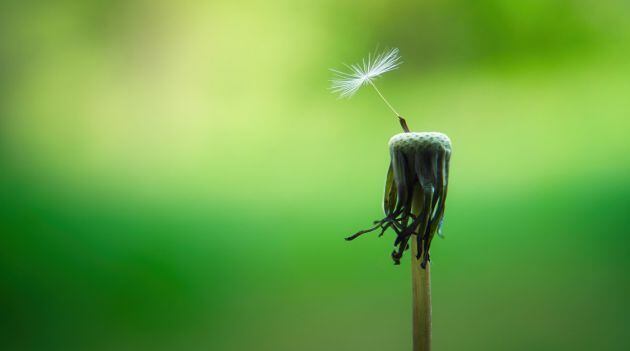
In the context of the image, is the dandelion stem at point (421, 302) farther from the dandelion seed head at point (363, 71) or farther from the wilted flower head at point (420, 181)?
the dandelion seed head at point (363, 71)

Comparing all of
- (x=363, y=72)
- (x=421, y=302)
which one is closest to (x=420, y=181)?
(x=421, y=302)

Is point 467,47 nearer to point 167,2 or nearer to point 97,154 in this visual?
point 167,2

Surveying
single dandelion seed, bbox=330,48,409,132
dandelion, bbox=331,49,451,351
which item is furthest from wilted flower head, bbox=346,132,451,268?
single dandelion seed, bbox=330,48,409,132

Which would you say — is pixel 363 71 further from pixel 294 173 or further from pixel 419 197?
pixel 419 197

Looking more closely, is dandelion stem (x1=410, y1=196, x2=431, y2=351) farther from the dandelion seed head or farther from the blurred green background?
the dandelion seed head

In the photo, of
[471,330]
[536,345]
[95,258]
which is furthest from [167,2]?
[536,345]

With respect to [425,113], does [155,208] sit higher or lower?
lower

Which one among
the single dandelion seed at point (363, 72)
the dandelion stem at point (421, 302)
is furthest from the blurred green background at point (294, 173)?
the dandelion stem at point (421, 302)
